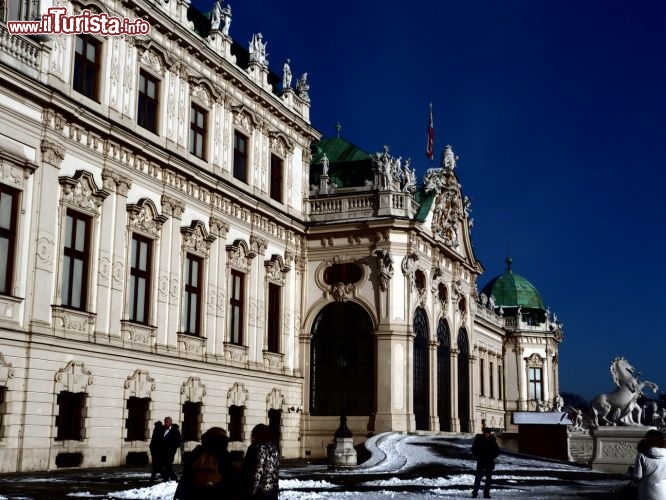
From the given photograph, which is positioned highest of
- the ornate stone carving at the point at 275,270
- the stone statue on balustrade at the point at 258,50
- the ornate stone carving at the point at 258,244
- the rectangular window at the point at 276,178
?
the stone statue on balustrade at the point at 258,50

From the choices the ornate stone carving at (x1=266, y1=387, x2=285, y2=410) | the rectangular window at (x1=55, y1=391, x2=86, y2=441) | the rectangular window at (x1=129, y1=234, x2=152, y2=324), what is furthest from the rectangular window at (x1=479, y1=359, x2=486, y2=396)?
the rectangular window at (x1=55, y1=391, x2=86, y2=441)

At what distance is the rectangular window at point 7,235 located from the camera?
941 inches

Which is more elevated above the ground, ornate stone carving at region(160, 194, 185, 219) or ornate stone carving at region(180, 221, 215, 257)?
ornate stone carving at region(160, 194, 185, 219)

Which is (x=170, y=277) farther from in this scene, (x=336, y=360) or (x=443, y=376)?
(x=443, y=376)

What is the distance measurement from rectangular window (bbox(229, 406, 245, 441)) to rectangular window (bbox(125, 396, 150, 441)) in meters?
5.78

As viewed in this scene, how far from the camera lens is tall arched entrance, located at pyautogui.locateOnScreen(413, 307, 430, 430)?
136ft

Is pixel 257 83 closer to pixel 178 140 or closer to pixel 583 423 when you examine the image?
pixel 178 140

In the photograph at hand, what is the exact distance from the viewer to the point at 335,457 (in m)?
29.5

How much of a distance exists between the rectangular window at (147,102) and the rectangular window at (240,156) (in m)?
5.66

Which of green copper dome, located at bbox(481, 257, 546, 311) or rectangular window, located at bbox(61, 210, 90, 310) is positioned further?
green copper dome, located at bbox(481, 257, 546, 311)

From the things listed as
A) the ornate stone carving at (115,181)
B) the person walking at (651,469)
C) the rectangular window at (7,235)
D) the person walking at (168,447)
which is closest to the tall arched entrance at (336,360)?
the ornate stone carving at (115,181)

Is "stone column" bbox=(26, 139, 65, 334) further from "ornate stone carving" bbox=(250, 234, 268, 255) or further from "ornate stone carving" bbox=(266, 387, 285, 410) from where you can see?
"ornate stone carving" bbox=(266, 387, 285, 410)

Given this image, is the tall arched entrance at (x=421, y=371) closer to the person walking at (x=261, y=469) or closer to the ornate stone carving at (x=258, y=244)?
the ornate stone carving at (x=258, y=244)

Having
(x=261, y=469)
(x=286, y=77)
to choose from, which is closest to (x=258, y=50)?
(x=286, y=77)
